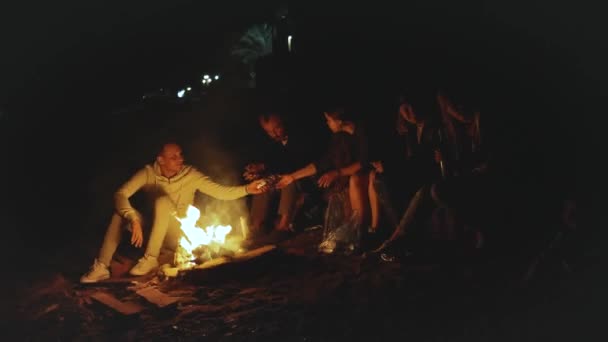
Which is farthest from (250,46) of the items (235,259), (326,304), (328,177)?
(326,304)

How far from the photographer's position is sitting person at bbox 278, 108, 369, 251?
22.8 feet

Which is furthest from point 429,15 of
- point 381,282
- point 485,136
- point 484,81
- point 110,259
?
point 110,259

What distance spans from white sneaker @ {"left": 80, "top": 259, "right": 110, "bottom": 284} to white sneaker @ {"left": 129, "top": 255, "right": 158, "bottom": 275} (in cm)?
35

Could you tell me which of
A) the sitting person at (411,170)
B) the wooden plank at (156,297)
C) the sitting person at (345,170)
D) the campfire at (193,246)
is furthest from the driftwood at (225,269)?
the sitting person at (411,170)

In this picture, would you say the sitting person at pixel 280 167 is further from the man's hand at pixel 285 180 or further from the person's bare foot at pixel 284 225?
the man's hand at pixel 285 180

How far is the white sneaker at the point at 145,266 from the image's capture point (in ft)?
22.8

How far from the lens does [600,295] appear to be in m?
4.95

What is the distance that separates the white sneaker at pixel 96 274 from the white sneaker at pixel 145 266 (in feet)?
1.15

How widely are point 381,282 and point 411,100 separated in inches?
101

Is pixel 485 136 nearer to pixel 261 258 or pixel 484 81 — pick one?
pixel 484 81

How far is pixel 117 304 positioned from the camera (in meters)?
5.98

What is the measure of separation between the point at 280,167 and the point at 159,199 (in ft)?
6.89

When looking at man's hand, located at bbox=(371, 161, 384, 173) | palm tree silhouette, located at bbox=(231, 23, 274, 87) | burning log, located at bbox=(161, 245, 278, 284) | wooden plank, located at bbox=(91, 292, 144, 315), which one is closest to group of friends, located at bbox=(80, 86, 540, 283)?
man's hand, located at bbox=(371, 161, 384, 173)

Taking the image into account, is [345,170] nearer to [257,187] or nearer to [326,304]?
[257,187]
